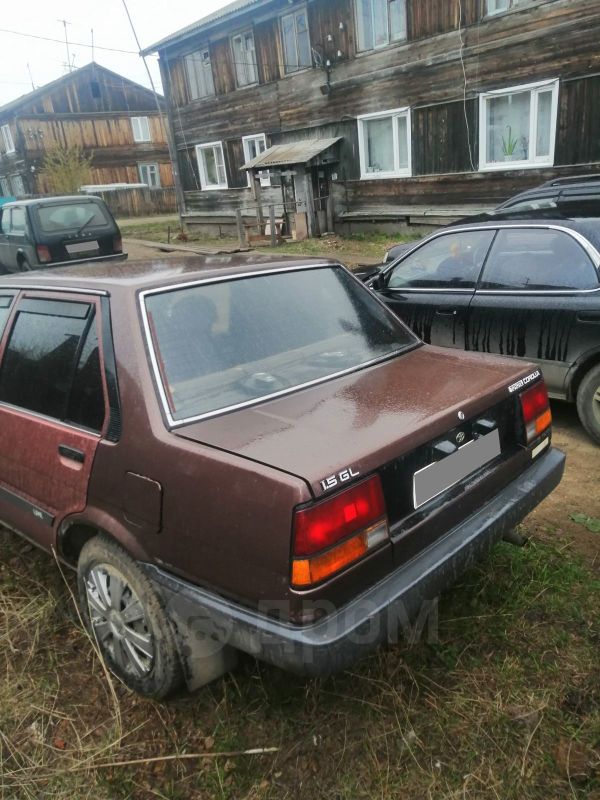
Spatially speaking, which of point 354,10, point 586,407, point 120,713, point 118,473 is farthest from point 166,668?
point 354,10

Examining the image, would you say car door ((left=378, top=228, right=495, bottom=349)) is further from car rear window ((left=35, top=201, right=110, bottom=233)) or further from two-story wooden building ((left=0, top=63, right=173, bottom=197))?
two-story wooden building ((left=0, top=63, right=173, bottom=197))

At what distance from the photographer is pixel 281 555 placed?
1.80 metres

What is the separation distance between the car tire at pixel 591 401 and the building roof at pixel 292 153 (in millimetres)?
12421

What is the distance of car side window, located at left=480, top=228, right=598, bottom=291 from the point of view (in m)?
4.21

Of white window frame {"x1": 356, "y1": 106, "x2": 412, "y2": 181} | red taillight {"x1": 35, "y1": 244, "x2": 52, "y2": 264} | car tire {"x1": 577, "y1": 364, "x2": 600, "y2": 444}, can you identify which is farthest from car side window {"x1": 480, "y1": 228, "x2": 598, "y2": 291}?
white window frame {"x1": 356, "y1": 106, "x2": 412, "y2": 181}

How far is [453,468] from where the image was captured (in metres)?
2.26

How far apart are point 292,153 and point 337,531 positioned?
15871 millimetres

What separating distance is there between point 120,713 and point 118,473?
3.23ft

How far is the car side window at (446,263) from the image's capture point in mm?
4842

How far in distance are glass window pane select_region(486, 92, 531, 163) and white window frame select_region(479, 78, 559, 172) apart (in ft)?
0.30

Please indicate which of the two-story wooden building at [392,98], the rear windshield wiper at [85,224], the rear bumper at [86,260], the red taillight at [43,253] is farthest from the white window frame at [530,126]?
the red taillight at [43,253]

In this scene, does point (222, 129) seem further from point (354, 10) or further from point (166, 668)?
point (166, 668)

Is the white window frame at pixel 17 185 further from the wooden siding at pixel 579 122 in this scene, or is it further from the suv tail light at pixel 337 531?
the suv tail light at pixel 337 531

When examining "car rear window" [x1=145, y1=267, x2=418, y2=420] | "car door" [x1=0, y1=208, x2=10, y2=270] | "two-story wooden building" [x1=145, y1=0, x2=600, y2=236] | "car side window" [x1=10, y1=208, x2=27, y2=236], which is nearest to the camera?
"car rear window" [x1=145, y1=267, x2=418, y2=420]
